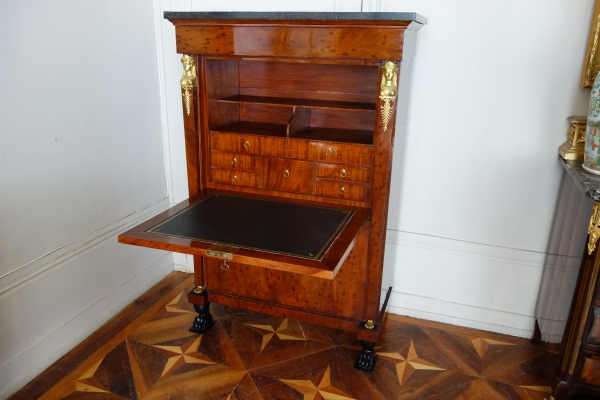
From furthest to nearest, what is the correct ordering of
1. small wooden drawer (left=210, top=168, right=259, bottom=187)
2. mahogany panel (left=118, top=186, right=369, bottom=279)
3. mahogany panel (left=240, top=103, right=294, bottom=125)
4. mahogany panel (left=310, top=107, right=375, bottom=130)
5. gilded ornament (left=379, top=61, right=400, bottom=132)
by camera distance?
mahogany panel (left=240, top=103, right=294, bottom=125) → mahogany panel (left=310, top=107, right=375, bottom=130) → small wooden drawer (left=210, top=168, right=259, bottom=187) → gilded ornament (left=379, top=61, right=400, bottom=132) → mahogany panel (left=118, top=186, right=369, bottom=279)

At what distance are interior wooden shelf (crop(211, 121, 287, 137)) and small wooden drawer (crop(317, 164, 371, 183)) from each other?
25cm

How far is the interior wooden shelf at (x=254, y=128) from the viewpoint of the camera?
226 cm

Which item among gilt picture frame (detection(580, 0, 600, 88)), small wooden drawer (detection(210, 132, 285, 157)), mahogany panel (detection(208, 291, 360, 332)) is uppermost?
gilt picture frame (detection(580, 0, 600, 88))

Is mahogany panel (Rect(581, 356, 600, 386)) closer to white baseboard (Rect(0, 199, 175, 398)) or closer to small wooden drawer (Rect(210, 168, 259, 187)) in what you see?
small wooden drawer (Rect(210, 168, 259, 187))

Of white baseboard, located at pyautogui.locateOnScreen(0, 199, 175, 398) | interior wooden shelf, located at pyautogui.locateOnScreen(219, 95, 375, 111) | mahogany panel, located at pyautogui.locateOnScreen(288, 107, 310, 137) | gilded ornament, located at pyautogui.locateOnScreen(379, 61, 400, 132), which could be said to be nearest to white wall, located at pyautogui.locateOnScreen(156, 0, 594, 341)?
interior wooden shelf, located at pyautogui.locateOnScreen(219, 95, 375, 111)

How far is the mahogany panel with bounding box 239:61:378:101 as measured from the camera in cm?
235

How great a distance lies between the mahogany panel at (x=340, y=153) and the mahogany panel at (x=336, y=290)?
370 mm

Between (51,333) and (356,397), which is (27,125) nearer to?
(51,333)

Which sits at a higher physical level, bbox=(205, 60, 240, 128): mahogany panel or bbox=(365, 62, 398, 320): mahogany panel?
bbox=(205, 60, 240, 128): mahogany panel

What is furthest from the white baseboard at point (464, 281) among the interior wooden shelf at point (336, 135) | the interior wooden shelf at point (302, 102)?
the interior wooden shelf at point (302, 102)

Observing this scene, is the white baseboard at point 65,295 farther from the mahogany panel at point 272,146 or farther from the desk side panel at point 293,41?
the desk side panel at point 293,41

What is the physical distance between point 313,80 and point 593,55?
1262mm

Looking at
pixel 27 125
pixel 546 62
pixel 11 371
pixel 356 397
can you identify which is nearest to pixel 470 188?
pixel 546 62

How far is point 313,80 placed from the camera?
242 cm
